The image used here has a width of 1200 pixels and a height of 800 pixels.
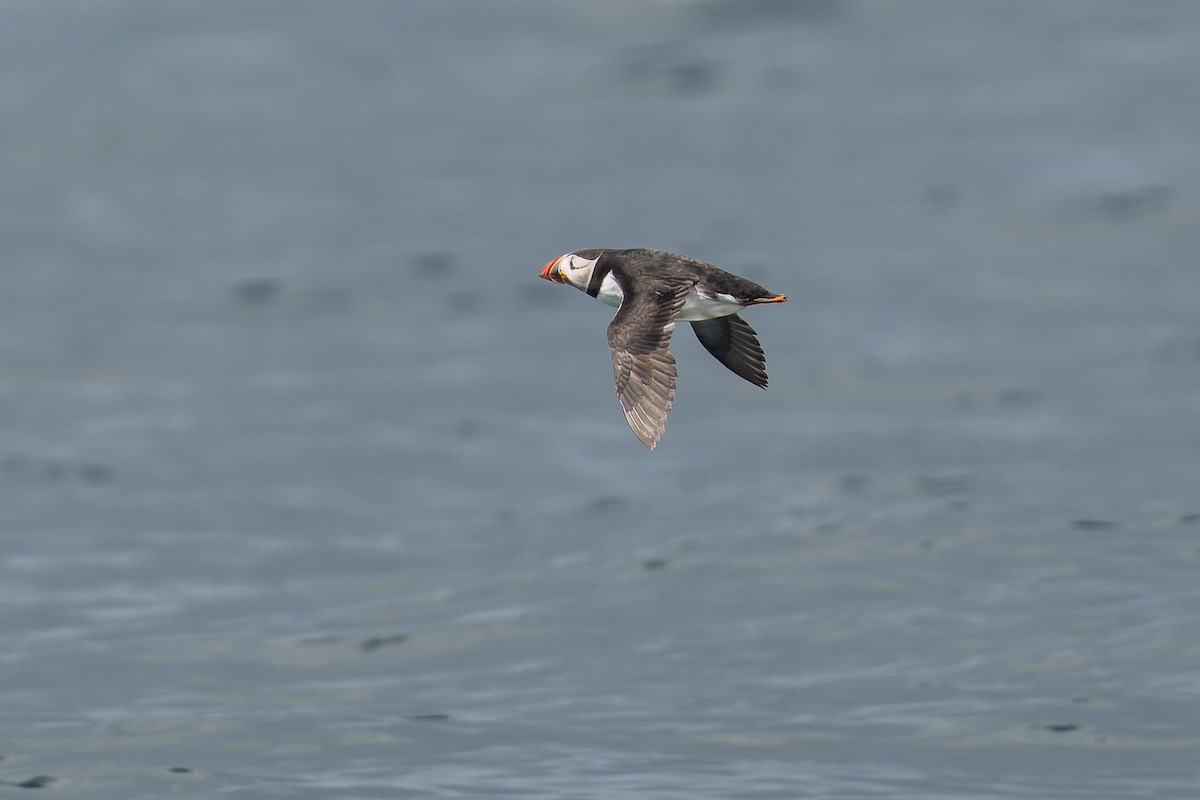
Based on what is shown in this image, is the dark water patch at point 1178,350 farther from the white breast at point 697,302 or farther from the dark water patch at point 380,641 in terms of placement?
the white breast at point 697,302

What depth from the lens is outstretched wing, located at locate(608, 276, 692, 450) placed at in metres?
9.71

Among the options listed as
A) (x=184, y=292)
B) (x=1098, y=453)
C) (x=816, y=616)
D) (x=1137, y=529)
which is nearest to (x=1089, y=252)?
(x=1098, y=453)

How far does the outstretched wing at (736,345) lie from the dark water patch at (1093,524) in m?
35.9

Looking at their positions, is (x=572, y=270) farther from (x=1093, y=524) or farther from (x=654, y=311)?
(x=1093, y=524)

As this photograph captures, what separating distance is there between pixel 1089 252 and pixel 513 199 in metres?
18.6

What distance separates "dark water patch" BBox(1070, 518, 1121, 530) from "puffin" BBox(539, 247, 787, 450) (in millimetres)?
35973

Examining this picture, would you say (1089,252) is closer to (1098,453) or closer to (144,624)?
(1098,453)

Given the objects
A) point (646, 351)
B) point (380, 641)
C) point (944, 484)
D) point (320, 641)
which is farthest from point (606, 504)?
point (646, 351)

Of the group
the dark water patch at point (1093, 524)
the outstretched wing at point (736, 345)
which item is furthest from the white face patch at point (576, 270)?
the dark water patch at point (1093, 524)

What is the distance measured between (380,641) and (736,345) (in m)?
29.2

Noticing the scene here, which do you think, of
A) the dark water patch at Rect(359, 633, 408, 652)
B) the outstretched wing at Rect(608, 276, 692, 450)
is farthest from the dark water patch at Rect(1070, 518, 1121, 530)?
the outstretched wing at Rect(608, 276, 692, 450)

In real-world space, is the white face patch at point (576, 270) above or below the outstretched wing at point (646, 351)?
above

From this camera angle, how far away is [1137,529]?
1772 inches

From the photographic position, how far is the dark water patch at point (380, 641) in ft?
129
